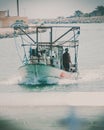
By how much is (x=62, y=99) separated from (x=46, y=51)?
1958 mm

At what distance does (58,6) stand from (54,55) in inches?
65.0

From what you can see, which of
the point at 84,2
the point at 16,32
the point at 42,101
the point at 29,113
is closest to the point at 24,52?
the point at 16,32

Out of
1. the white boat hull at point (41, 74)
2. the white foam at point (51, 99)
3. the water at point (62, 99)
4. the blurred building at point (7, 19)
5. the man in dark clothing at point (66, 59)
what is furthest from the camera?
the white boat hull at point (41, 74)

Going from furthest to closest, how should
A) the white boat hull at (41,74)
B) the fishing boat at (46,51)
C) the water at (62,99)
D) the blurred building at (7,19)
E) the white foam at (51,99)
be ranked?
the white boat hull at (41,74), the fishing boat at (46,51), the blurred building at (7,19), the white foam at (51,99), the water at (62,99)

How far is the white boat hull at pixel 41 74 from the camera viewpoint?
5.70 m

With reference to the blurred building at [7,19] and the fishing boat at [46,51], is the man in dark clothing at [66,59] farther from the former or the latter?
the blurred building at [7,19]

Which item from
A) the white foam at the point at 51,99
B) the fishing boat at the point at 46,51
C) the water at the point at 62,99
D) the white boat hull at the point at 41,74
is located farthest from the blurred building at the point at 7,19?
the white boat hull at the point at 41,74

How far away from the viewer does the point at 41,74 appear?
6227 millimetres

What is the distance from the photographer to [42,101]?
11.9ft

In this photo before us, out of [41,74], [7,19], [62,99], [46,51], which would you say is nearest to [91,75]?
[46,51]

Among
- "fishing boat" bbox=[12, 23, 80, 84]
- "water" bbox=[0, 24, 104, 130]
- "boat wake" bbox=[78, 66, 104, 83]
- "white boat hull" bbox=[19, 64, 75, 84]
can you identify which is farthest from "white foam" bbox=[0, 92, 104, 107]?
"white boat hull" bbox=[19, 64, 75, 84]

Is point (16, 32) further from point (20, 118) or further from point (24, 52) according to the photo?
point (20, 118)

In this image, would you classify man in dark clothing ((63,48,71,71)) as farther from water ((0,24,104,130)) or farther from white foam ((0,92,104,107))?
white foam ((0,92,104,107))

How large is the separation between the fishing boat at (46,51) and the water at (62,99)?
13 centimetres
